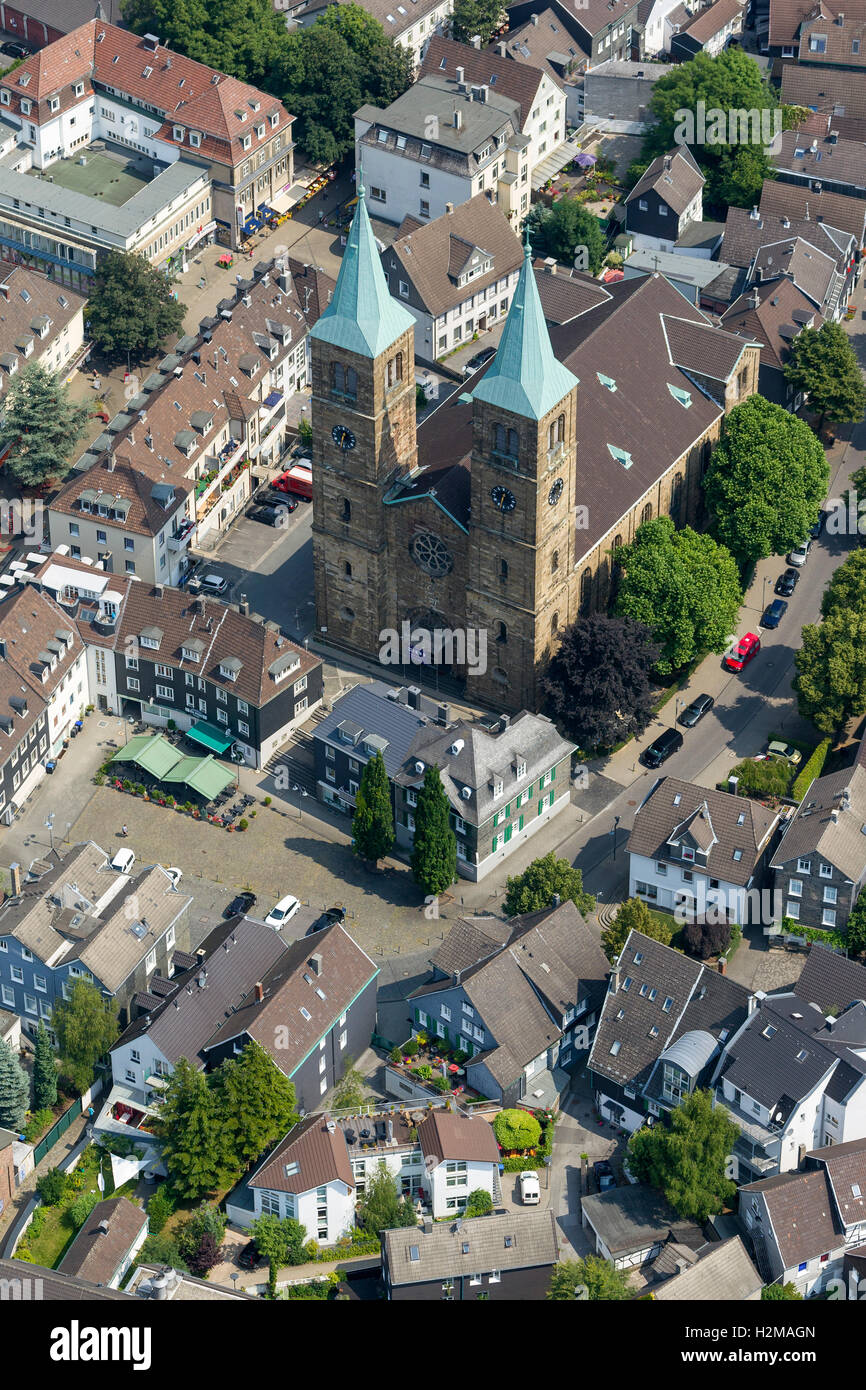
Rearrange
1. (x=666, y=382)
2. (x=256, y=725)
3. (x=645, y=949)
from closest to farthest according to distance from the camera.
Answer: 1. (x=645, y=949)
2. (x=256, y=725)
3. (x=666, y=382)

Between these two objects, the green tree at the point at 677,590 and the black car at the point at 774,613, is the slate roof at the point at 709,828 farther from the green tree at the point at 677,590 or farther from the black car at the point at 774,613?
the black car at the point at 774,613

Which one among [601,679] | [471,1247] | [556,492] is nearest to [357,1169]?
[471,1247]

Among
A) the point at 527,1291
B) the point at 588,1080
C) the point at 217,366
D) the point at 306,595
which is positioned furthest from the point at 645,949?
the point at 217,366

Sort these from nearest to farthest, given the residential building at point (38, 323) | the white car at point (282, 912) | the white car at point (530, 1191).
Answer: the white car at point (530, 1191) → the white car at point (282, 912) → the residential building at point (38, 323)

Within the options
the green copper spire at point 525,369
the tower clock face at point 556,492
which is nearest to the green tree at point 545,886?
the tower clock face at point 556,492

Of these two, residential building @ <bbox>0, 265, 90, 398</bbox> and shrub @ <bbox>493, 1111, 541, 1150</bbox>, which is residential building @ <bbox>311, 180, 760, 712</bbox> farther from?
residential building @ <bbox>0, 265, 90, 398</bbox>

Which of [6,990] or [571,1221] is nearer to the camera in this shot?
[571,1221]

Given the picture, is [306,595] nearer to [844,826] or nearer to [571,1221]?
[844,826]
